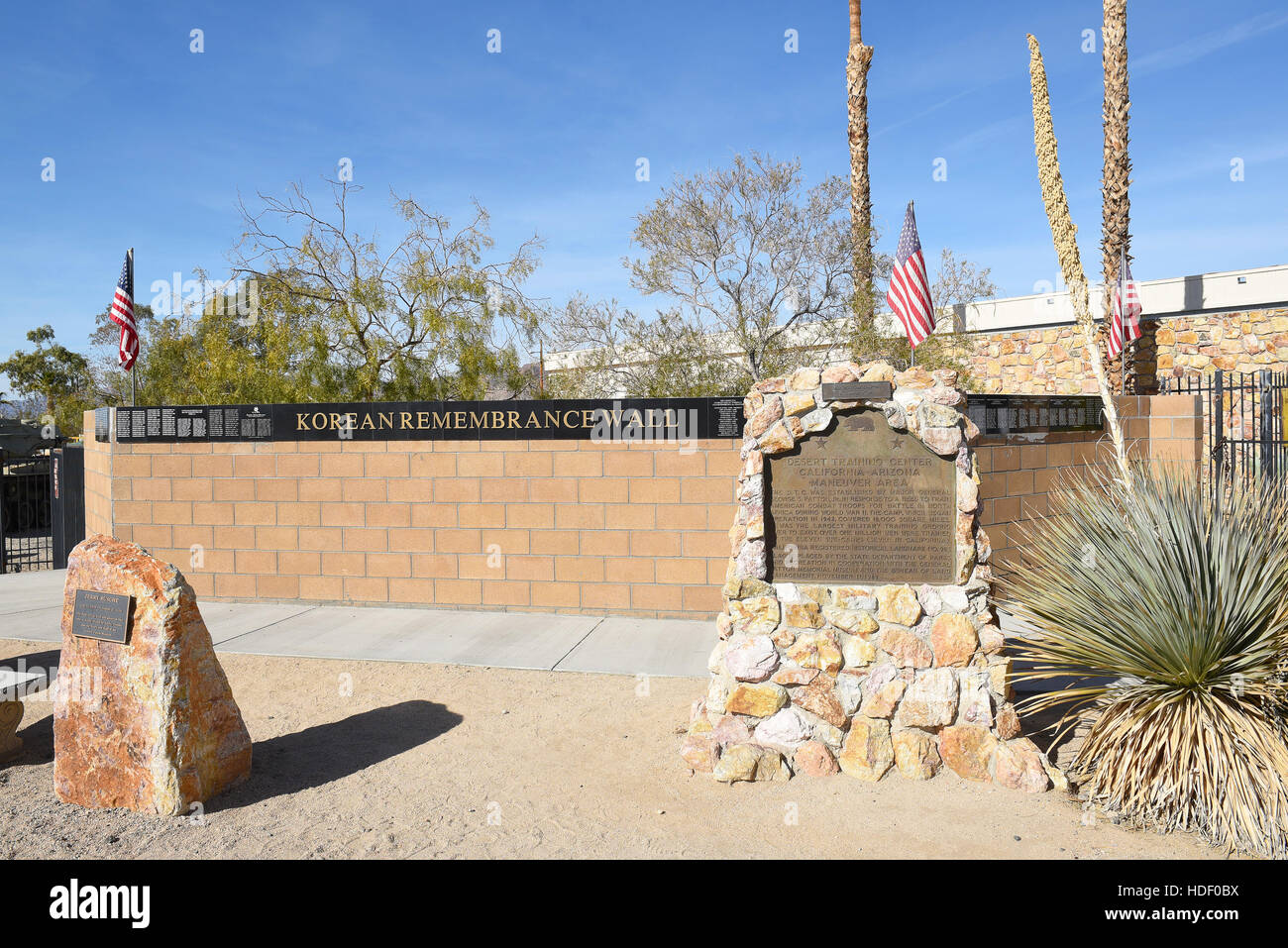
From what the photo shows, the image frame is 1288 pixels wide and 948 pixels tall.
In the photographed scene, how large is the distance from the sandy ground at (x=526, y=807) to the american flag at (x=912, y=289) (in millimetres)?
5491

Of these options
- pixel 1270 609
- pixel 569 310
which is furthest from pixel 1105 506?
pixel 569 310

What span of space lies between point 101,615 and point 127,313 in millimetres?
8311

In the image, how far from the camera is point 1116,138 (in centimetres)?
1394

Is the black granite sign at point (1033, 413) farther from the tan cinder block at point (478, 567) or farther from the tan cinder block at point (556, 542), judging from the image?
the tan cinder block at point (478, 567)

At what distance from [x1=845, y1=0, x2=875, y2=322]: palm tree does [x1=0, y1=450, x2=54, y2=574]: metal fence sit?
45.0 ft

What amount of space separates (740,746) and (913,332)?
6.01m

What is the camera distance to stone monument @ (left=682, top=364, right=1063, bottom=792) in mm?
4711

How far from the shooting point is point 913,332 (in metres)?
9.30

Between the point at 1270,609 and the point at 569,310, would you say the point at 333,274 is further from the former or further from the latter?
the point at 1270,609

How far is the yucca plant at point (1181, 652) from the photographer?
12.6 ft

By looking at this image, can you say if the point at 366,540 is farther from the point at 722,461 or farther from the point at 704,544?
the point at 722,461

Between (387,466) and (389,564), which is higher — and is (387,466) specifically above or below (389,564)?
above

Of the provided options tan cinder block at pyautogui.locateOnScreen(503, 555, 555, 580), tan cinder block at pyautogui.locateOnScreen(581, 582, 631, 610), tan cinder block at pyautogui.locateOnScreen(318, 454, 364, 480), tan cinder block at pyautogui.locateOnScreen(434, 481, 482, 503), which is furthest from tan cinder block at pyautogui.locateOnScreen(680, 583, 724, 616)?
tan cinder block at pyautogui.locateOnScreen(318, 454, 364, 480)

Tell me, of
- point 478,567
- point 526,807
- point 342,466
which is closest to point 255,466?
point 342,466
